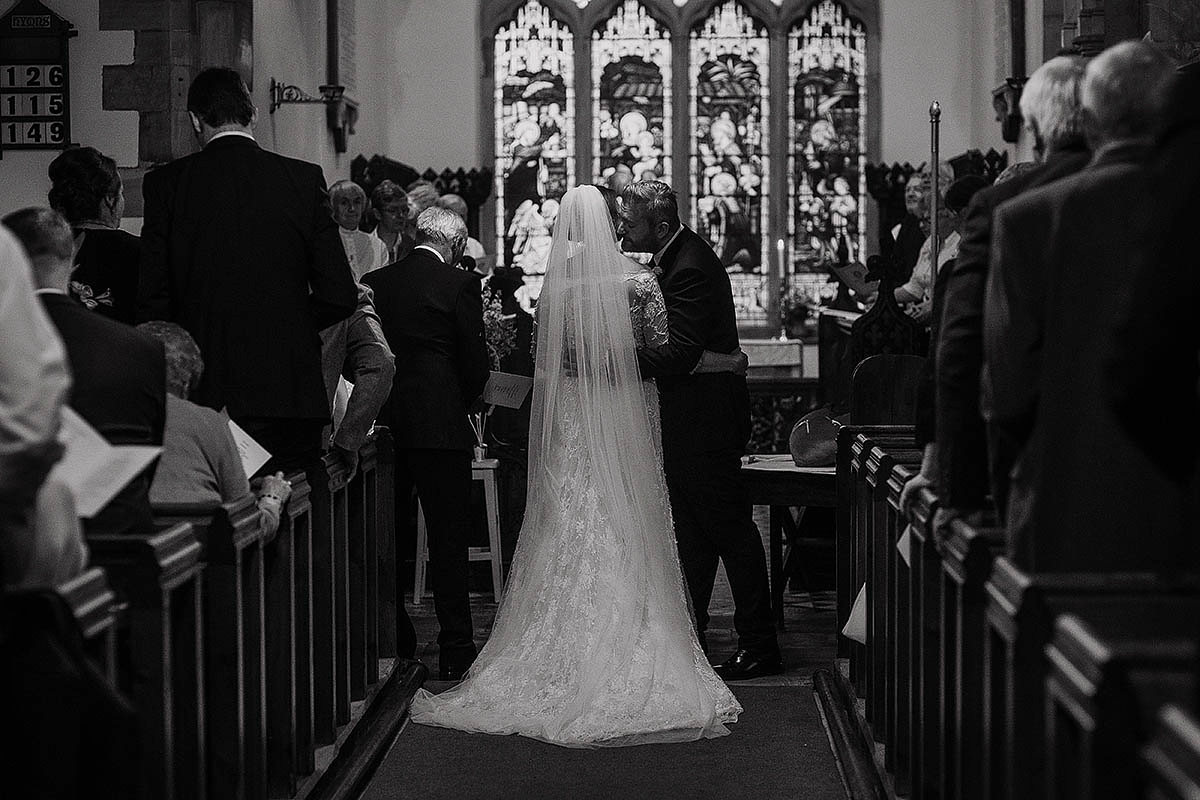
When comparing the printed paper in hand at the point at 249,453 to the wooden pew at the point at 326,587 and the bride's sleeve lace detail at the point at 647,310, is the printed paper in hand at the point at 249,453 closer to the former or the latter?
the wooden pew at the point at 326,587

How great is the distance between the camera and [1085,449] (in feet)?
9.48

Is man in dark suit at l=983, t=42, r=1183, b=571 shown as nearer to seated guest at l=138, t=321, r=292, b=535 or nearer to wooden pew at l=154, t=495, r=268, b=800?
wooden pew at l=154, t=495, r=268, b=800

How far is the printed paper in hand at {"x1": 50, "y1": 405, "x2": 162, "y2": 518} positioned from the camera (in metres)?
2.90

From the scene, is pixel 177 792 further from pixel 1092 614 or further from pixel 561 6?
pixel 561 6

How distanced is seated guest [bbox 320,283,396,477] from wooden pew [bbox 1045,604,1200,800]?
10.7ft

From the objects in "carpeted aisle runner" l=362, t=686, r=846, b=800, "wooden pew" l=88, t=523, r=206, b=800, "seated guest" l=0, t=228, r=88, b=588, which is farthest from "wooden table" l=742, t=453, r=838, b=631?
"seated guest" l=0, t=228, r=88, b=588

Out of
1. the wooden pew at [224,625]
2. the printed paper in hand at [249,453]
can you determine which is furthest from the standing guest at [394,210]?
the wooden pew at [224,625]

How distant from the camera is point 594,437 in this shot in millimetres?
5969

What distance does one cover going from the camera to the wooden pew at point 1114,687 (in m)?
2.14

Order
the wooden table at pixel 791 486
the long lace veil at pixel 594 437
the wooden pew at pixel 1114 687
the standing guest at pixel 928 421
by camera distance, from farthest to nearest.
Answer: the wooden table at pixel 791 486
the long lace veil at pixel 594 437
the standing guest at pixel 928 421
the wooden pew at pixel 1114 687

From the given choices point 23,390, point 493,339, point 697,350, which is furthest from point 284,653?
point 493,339

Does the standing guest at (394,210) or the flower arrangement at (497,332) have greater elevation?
the standing guest at (394,210)

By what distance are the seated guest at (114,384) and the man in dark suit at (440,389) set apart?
106 inches

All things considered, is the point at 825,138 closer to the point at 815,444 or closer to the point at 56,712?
the point at 815,444
